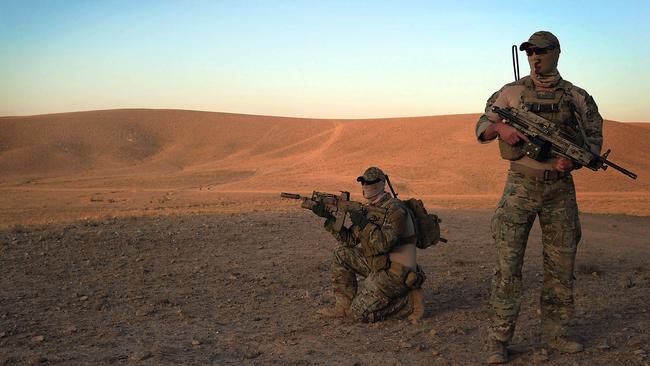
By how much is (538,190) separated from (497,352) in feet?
4.12

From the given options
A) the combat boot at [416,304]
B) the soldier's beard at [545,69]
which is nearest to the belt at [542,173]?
the soldier's beard at [545,69]

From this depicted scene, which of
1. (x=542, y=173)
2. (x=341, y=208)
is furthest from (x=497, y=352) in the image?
(x=341, y=208)

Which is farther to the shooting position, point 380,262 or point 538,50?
point 380,262

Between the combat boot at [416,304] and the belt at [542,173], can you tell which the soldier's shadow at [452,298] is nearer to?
the combat boot at [416,304]

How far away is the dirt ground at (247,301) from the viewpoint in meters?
5.05

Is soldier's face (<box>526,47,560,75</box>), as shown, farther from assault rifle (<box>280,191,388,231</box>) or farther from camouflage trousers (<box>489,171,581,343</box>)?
assault rifle (<box>280,191,388,231</box>)

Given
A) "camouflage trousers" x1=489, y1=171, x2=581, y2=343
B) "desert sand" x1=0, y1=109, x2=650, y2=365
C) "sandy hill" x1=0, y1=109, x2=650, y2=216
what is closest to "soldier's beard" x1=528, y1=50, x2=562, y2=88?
"camouflage trousers" x1=489, y1=171, x2=581, y2=343

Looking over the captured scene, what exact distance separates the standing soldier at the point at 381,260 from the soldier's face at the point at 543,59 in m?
1.73

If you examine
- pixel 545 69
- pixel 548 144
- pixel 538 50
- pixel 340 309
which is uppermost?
pixel 538 50

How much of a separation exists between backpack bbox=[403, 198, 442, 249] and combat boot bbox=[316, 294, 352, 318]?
0.91 metres

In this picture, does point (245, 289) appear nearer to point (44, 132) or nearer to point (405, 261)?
point (405, 261)

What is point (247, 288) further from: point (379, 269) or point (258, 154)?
point (258, 154)

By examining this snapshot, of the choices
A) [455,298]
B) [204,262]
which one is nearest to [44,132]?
[204,262]

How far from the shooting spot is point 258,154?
46.1 meters
